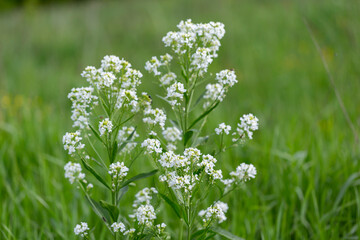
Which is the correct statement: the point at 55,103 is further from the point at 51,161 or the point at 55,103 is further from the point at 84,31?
the point at 84,31

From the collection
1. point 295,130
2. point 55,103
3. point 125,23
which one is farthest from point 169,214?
point 125,23

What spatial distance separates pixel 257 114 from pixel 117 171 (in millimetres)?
3089

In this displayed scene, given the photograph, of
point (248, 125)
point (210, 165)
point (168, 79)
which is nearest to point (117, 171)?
point (210, 165)

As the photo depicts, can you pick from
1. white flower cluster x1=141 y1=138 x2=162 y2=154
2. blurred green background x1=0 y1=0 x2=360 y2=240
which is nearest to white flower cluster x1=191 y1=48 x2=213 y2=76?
white flower cluster x1=141 y1=138 x2=162 y2=154

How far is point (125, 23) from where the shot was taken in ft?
34.7

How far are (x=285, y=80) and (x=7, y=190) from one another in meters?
4.06

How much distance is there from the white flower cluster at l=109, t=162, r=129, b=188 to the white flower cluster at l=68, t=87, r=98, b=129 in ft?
0.88

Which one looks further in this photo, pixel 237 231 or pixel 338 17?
pixel 338 17

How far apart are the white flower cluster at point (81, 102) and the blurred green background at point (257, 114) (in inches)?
21.9

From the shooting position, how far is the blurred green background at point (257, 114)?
8.89ft

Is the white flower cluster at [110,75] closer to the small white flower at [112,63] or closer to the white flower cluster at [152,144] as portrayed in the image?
the small white flower at [112,63]

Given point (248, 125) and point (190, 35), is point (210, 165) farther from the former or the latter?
point (190, 35)

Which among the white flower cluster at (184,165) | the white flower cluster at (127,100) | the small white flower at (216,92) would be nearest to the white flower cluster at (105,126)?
the white flower cluster at (127,100)

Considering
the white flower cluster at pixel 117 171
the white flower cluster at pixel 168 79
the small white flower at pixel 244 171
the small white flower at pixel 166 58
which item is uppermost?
the small white flower at pixel 166 58
